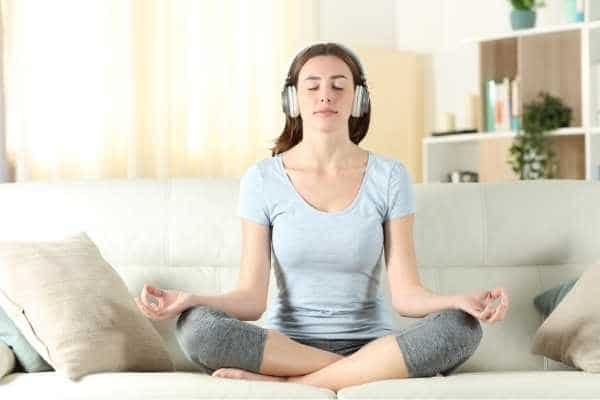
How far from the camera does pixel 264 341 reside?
222cm

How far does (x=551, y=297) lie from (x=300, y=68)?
0.81 meters

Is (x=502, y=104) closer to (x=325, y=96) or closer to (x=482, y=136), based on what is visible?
(x=482, y=136)

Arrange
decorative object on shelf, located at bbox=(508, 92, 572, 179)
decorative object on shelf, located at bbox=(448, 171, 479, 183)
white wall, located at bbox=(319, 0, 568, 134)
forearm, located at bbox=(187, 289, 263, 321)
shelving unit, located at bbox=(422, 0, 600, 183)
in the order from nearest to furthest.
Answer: forearm, located at bbox=(187, 289, 263, 321) < shelving unit, located at bbox=(422, 0, 600, 183) < decorative object on shelf, located at bbox=(508, 92, 572, 179) < decorative object on shelf, located at bbox=(448, 171, 479, 183) < white wall, located at bbox=(319, 0, 568, 134)

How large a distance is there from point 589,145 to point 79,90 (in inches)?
85.7

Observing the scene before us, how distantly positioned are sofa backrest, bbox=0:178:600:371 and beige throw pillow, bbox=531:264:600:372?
18cm

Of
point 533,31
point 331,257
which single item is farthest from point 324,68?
point 533,31

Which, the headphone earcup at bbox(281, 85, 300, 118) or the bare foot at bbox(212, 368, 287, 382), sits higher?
the headphone earcup at bbox(281, 85, 300, 118)

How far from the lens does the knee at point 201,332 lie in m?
2.18

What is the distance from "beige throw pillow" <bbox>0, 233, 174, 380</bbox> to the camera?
7.66 ft

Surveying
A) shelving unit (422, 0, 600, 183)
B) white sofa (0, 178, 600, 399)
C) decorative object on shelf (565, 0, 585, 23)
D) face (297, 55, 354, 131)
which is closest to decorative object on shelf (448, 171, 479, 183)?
shelving unit (422, 0, 600, 183)

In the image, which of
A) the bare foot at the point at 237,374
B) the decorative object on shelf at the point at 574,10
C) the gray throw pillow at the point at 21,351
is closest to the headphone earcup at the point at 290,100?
the bare foot at the point at 237,374

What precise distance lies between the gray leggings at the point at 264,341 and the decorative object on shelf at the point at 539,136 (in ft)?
8.60

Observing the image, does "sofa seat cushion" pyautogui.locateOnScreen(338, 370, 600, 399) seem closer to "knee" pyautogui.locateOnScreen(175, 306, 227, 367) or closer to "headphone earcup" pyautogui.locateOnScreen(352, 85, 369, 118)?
"knee" pyautogui.locateOnScreen(175, 306, 227, 367)

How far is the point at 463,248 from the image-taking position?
8.97 feet
